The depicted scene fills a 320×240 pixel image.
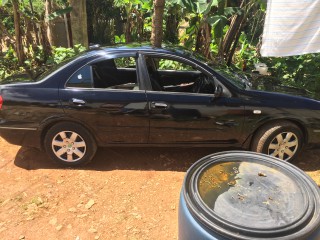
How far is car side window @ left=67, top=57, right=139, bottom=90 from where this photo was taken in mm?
4199

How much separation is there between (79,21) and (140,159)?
4774 millimetres

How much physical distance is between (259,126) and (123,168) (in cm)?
196

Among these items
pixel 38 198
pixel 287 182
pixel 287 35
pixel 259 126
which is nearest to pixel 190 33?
pixel 287 35

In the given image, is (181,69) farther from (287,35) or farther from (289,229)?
(289,229)

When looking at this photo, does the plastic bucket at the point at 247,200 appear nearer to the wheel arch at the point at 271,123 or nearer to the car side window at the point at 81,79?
the wheel arch at the point at 271,123

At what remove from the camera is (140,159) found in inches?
186

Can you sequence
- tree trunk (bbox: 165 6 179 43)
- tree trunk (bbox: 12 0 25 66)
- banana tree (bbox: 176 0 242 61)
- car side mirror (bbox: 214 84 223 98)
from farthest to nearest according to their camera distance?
tree trunk (bbox: 165 6 179 43) < tree trunk (bbox: 12 0 25 66) < banana tree (bbox: 176 0 242 61) < car side mirror (bbox: 214 84 223 98)

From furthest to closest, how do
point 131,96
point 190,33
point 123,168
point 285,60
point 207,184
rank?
1. point 190,33
2. point 285,60
3. point 123,168
4. point 131,96
5. point 207,184

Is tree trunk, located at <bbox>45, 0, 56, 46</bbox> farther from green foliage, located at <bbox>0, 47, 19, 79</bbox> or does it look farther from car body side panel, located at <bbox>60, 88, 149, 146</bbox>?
car body side panel, located at <bbox>60, 88, 149, 146</bbox>

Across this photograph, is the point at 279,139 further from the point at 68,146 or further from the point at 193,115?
the point at 68,146

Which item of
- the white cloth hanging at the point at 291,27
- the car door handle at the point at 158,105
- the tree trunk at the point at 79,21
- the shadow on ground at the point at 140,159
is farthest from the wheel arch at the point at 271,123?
the tree trunk at the point at 79,21

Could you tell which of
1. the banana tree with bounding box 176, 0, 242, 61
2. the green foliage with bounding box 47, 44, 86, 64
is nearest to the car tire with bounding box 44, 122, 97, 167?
the banana tree with bounding box 176, 0, 242, 61

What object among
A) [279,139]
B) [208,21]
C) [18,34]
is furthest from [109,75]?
[18,34]

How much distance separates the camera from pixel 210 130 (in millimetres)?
4316
